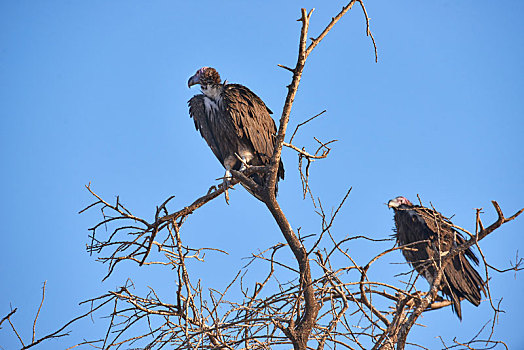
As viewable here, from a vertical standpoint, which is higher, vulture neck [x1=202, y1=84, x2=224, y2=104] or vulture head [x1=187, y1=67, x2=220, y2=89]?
vulture head [x1=187, y1=67, x2=220, y2=89]

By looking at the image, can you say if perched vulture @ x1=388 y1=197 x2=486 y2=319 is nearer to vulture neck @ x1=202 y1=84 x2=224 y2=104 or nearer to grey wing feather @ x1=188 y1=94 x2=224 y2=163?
grey wing feather @ x1=188 y1=94 x2=224 y2=163

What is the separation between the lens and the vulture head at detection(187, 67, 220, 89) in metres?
4.63

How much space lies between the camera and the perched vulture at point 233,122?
14.2ft

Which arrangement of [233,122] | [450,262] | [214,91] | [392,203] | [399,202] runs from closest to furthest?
[233,122] → [214,91] → [450,262] → [392,203] → [399,202]

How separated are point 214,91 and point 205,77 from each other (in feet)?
0.60

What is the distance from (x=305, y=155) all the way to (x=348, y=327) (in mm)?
909

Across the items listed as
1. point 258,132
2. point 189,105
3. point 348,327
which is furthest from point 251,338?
point 189,105

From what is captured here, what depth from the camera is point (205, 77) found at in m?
4.64

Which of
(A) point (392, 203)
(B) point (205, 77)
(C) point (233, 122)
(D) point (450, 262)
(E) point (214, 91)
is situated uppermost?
A: (B) point (205, 77)

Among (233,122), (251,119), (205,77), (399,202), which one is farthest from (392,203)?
(205,77)

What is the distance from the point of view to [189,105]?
473cm

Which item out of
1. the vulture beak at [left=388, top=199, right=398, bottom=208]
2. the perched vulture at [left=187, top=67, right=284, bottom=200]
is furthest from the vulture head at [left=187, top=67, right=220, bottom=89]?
the vulture beak at [left=388, top=199, right=398, bottom=208]

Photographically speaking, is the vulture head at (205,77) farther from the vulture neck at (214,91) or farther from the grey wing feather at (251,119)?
the grey wing feather at (251,119)

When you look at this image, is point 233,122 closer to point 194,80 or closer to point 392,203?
point 194,80
